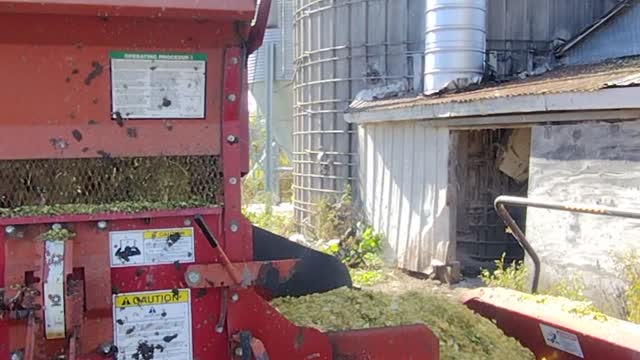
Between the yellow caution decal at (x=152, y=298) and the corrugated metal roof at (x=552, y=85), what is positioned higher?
the corrugated metal roof at (x=552, y=85)

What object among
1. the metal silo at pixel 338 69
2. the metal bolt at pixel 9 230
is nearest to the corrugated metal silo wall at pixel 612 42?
the metal silo at pixel 338 69

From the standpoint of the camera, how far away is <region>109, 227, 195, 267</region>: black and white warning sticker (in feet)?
6.88

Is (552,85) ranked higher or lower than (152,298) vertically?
higher

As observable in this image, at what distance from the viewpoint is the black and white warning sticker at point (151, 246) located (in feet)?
6.88

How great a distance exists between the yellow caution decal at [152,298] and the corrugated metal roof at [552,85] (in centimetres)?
474

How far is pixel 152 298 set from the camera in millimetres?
2150

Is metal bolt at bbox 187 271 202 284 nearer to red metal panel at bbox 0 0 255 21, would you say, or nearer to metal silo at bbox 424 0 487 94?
red metal panel at bbox 0 0 255 21

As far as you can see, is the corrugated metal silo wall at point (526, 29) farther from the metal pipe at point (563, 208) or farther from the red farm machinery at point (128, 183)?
the red farm machinery at point (128, 183)

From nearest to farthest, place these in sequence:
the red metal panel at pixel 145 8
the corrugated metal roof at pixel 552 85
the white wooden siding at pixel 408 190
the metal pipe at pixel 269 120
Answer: the red metal panel at pixel 145 8, the corrugated metal roof at pixel 552 85, the white wooden siding at pixel 408 190, the metal pipe at pixel 269 120

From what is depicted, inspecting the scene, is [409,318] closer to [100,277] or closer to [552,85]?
[100,277]

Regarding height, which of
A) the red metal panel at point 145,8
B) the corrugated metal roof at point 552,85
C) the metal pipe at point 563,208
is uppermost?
the corrugated metal roof at point 552,85

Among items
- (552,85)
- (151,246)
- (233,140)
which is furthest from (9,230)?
(552,85)

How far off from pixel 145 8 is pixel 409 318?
174 cm

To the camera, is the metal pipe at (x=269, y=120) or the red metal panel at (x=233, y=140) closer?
the red metal panel at (x=233, y=140)
